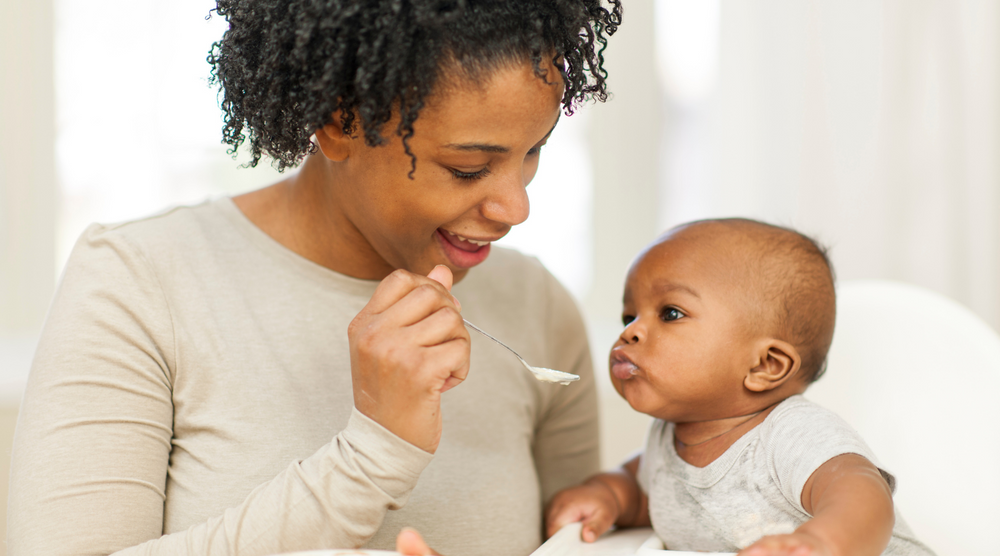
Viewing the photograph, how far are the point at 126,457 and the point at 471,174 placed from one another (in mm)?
493

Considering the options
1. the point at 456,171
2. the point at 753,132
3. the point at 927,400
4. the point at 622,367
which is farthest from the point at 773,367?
the point at 753,132

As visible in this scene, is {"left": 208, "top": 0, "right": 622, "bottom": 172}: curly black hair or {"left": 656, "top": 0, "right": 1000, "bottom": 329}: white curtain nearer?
{"left": 208, "top": 0, "right": 622, "bottom": 172}: curly black hair

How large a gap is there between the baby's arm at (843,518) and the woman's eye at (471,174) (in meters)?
0.48

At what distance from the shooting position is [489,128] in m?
0.85

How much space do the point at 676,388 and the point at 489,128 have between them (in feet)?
1.52

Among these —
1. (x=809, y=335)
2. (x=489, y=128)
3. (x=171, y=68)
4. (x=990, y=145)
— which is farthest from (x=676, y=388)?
(x=171, y=68)

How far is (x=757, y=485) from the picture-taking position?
3.30 feet

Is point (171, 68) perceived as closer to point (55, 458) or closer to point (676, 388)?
point (55, 458)

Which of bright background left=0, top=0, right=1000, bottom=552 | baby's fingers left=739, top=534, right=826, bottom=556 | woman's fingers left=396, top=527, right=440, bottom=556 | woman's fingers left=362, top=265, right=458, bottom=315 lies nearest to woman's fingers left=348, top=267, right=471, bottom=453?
woman's fingers left=362, top=265, right=458, bottom=315

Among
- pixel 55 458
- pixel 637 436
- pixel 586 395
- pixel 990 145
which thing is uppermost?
pixel 990 145

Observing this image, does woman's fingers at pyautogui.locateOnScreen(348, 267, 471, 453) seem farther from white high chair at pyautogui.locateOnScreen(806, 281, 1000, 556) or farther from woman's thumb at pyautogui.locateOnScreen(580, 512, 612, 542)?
white high chair at pyautogui.locateOnScreen(806, 281, 1000, 556)

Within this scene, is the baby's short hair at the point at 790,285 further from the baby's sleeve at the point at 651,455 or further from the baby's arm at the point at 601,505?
the baby's arm at the point at 601,505

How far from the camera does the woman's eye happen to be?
0.88 meters

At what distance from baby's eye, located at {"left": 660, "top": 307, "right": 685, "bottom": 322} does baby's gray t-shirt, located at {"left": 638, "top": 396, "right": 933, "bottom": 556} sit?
182 mm
